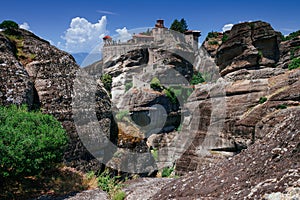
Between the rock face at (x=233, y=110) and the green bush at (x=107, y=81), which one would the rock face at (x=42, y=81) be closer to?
the rock face at (x=233, y=110)

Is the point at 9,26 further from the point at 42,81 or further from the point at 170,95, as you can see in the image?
the point at 170,95

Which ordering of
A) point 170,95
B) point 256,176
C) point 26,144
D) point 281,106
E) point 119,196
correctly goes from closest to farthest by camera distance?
point 256,176 < point 26,144 < point 119,196 < point 281,106 < point 170,95

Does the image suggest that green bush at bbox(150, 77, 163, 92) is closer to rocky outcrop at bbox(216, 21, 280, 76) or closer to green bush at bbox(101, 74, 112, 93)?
green bush at bbox(101, 74, 112, 93)

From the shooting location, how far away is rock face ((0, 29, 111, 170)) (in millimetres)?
9734

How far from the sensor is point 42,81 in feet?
35.8

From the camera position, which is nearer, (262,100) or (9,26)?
(9,26)

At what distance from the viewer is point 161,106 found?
43.3 meters

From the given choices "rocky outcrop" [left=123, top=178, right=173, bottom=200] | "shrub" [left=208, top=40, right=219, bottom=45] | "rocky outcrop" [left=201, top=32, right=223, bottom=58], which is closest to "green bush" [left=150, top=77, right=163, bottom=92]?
"rocky outcrop" [left=201, top=32, right=223, bottom=58]

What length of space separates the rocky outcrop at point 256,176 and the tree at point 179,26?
7175cm

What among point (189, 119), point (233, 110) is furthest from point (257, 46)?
point (233, 110)

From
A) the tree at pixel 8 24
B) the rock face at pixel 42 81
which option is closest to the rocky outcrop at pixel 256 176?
the rock face at pixel 42 81

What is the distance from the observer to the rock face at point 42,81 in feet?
31.9

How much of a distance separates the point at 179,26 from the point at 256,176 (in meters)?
74.6

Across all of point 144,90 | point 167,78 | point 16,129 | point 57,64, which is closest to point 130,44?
point 167,78
